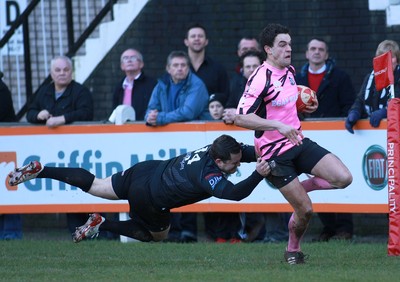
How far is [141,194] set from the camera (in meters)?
11.0

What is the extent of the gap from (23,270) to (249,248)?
3.02 metres

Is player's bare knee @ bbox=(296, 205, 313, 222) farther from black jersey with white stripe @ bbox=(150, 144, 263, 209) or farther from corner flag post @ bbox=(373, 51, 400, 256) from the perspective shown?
corner flag post @ bbox=(373, 51, 400, 256)

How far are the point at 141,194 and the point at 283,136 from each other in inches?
62.3

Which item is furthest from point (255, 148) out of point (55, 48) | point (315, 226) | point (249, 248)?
point (55, 48)

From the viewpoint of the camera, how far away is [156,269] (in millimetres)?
10336

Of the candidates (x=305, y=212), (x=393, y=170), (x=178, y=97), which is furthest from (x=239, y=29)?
(x=305, y=212)

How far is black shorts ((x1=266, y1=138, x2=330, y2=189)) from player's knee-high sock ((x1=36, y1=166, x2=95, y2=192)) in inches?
79.9

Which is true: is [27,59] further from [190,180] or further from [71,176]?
[190,180]

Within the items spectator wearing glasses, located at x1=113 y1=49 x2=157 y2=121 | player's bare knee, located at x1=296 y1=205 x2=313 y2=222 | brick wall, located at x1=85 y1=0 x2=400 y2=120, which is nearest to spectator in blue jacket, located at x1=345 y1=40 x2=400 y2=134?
player's bare knee, located at x1=296 y1=205 x2=313 y2=222

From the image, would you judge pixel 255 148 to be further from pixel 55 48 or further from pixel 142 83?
pixel 55 48

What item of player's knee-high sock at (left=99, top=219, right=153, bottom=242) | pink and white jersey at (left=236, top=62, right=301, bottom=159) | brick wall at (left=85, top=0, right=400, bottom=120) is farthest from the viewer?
brick wall at (left=85, top=0, right=400, bottom=120)

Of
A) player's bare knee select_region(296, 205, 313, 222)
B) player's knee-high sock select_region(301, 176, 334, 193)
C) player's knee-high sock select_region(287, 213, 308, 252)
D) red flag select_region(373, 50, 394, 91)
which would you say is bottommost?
player's knee-high sock select_region(287, 213, 308, 252)

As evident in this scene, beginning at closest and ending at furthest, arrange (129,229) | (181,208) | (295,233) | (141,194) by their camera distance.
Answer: (295,233) < (141,194) < (129,229) < (181,208)

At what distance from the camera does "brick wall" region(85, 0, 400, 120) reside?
15555 mm
